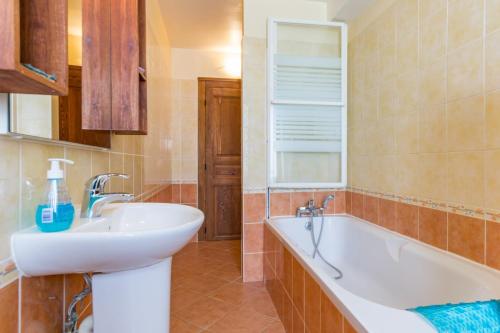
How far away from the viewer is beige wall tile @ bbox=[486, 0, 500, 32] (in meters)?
1.16

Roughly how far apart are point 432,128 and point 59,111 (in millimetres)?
1774

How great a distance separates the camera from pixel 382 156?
1.93 metres

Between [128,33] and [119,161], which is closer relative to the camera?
[128,33]

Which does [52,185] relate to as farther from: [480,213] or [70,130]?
[480,213]

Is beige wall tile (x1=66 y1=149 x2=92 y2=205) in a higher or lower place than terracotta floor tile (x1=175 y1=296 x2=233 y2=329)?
higher

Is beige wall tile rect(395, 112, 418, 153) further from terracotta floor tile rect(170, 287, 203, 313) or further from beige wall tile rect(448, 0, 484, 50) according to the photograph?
terracotta floor tile rect(170, 287, 203, 313)

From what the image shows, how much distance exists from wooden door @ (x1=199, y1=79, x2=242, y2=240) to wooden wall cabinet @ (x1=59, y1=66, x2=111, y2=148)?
7.55ft

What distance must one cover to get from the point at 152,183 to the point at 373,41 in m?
2.15

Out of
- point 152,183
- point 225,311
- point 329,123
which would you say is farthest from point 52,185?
point 329,123

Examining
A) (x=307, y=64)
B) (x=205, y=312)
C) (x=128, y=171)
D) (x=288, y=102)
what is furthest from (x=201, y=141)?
(x=205, y=312)

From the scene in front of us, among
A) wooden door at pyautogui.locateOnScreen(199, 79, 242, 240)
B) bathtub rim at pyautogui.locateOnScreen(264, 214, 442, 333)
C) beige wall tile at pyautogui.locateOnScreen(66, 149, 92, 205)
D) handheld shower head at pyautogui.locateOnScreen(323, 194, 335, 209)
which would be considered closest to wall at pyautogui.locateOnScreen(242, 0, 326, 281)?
handheld shower head at pyautogui.locateOnScreen(323, 194, 335, 209)

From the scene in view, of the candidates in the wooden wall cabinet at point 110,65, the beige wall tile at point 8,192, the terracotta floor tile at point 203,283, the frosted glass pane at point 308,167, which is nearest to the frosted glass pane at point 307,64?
the frosted glass pane at point 308,167

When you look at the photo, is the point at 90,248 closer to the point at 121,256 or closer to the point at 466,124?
the point at 121,256

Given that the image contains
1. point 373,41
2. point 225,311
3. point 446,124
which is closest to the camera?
point 446,124
